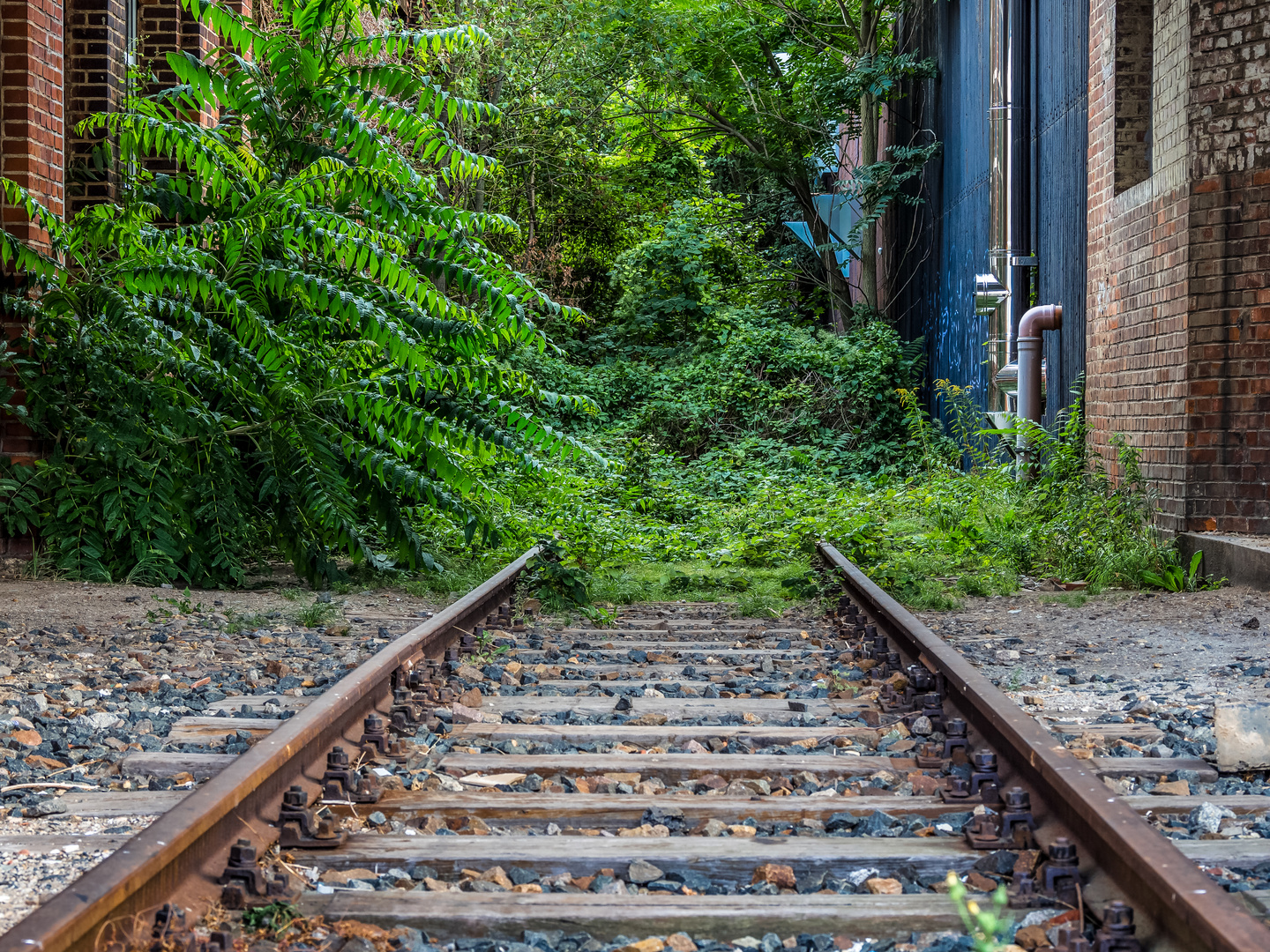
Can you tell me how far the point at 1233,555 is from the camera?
640 centimetres

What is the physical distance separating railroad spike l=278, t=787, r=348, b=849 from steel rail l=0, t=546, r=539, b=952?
0.03 m

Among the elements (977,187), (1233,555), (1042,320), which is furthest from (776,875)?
(977,187)

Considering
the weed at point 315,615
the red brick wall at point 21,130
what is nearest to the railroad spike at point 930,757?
the weed at point 315,615

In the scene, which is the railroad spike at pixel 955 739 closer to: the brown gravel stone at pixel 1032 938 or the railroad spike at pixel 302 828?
the brown gravel stone at pixel 1032 938

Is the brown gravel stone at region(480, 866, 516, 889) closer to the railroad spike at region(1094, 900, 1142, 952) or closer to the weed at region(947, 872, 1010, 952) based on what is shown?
the weed at region(947, 872, 1010, 952)

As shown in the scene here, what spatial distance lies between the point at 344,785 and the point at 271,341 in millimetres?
4438

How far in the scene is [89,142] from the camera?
28.3 feet

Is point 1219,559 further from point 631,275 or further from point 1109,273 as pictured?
point 631,275

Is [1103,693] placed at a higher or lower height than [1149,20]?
lower

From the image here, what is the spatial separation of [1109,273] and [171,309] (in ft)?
21.1

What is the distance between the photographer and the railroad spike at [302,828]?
8.02 feet

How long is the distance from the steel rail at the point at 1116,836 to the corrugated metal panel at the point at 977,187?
22.5ft

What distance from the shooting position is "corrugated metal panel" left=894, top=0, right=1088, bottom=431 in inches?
370

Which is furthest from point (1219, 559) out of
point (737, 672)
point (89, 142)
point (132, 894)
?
point (89, 142)
